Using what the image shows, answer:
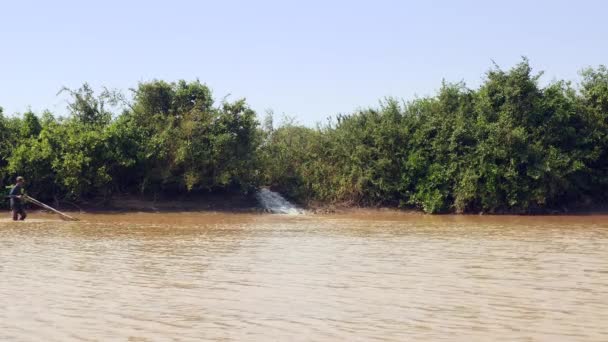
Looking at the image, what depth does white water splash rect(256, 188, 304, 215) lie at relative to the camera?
34.4 meters

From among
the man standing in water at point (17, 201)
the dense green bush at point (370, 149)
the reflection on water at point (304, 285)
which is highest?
the dense green bush at point (370, 149)

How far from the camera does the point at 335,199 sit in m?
34.9

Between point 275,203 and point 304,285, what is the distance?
22951mm

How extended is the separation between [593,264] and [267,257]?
6812mm

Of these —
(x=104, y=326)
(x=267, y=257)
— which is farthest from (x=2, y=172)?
(x=104, y=326)

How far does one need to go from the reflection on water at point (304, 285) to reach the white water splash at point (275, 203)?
11328 millimetres

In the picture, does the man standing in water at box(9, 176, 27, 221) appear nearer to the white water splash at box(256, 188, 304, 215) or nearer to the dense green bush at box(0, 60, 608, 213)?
the dense green bush at box(0, 60, 608, 213)

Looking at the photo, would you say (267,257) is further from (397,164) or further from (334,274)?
(397,164)

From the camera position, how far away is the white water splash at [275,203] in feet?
113

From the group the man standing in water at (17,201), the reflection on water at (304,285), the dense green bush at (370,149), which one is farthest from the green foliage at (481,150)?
the man standing in water at (17,201)

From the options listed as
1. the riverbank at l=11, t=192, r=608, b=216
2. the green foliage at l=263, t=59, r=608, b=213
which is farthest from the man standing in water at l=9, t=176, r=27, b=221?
the green foliage at l=263, t=59, r=608, b=213

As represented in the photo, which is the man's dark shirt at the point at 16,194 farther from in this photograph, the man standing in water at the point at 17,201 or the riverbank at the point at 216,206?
the riverbank at the point at 216,206

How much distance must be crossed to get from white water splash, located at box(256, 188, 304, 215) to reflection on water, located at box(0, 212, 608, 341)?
446 inches

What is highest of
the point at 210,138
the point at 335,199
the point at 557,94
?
the point at 557,94
